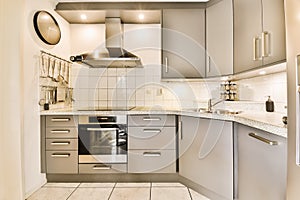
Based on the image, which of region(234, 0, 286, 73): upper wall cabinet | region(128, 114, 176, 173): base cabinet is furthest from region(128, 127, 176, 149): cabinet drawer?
region(234, 0, 286, 73): upper wall cabinet

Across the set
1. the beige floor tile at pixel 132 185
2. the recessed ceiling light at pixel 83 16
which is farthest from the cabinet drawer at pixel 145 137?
the recessed ceiling light at pixel 83 16

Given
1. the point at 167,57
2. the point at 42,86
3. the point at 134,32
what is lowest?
the point at 42,86

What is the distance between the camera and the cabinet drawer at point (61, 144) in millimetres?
2943

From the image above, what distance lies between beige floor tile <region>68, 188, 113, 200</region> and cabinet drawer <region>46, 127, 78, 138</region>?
2.00 feet

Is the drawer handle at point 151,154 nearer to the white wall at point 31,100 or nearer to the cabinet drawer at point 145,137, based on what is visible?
the cabinet drawer at point 145,137

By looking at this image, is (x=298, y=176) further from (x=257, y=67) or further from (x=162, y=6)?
(x=162, y=6)

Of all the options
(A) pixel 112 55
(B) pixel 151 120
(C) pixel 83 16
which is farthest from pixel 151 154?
(C) pixel 83 16

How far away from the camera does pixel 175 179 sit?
3.00 meters

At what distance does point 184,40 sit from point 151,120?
3.61 feet

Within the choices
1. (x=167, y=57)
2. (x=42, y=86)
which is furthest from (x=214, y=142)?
(x=42, y=86)

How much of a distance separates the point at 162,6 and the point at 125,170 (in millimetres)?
2062

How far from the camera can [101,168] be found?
297cm

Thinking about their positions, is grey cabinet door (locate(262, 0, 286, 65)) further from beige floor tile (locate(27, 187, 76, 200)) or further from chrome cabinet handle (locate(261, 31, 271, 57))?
beige floor tile (locate(27, 187, 76, 200))

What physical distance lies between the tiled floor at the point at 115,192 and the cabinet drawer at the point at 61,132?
0.56 metres
